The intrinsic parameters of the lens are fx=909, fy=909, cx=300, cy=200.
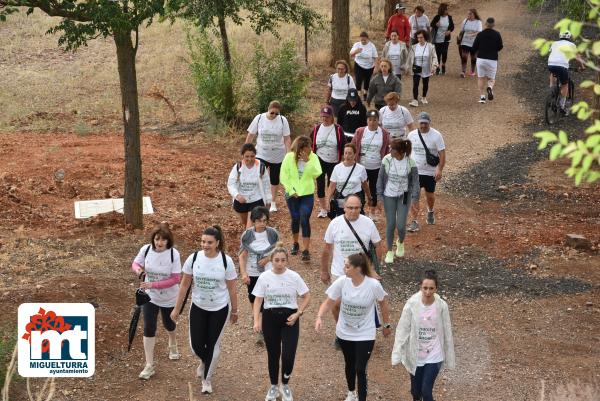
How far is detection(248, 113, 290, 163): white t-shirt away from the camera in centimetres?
1276

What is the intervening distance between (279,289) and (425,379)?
1.48 metres

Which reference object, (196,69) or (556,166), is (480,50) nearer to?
(556,166)

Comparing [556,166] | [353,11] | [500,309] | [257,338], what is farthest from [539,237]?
[353,11]

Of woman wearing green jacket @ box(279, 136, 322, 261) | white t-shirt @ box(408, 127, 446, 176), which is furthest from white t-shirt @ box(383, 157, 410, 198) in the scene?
white t-shirt @ box(408, 127, 446, 176)

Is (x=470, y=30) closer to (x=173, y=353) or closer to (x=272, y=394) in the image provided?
(x=173, y=353)

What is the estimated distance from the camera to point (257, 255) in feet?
29.4

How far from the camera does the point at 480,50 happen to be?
1931cm

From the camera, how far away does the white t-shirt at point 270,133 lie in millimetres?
12758

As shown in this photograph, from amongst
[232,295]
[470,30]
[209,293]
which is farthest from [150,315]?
[470,30]

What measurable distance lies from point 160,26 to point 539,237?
23106 mm

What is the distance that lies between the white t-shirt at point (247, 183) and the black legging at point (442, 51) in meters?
12.2

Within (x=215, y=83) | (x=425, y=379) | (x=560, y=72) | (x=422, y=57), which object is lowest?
(x=425, y=379)

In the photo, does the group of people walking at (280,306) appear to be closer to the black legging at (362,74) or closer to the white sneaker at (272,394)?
the white sneaker at (272,394)

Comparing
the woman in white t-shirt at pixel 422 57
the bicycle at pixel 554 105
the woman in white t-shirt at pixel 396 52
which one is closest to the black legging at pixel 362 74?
the woman in white t-shirt at pixel 396 52
